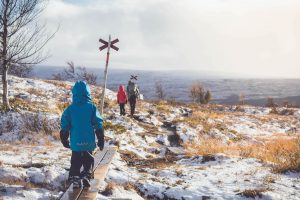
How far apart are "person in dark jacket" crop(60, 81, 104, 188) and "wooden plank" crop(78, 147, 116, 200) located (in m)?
0.18

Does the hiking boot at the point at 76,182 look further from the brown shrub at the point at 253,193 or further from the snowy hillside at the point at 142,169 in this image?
the brown shrub at the point at 253,193

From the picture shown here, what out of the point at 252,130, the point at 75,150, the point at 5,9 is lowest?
the point at 252,130

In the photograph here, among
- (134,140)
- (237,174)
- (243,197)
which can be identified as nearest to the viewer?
(243,197)

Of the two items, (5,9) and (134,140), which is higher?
(5,9)

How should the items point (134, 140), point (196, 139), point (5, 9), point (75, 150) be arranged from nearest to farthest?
point (75, 150), point (134, 140), point (5, 9), point (196, 139)

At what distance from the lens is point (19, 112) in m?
16.0

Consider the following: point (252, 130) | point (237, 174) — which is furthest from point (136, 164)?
point (252, 130)

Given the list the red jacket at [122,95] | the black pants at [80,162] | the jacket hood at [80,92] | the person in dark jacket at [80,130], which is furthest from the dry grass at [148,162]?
the red jacket at [122,95]

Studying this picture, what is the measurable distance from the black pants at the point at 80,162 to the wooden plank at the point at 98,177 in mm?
266

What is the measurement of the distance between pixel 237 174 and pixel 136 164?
294 cm

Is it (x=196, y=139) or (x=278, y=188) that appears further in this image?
(x=196, y=139)

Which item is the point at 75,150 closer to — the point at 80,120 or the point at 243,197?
the point at 80,120

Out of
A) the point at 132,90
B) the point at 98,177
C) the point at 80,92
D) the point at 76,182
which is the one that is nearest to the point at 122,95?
the point at 132,90

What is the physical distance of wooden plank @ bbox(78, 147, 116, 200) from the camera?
247 inches
